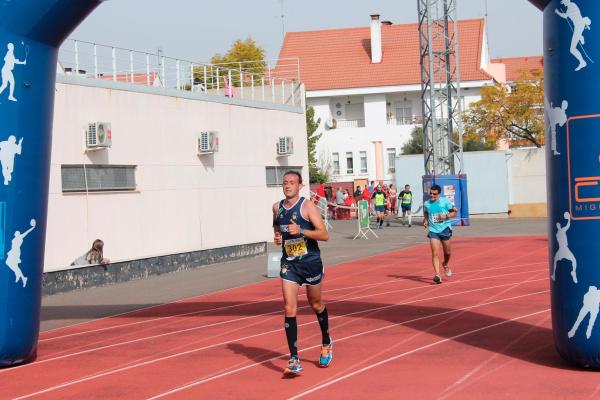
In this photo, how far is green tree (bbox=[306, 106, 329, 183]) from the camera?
216ft

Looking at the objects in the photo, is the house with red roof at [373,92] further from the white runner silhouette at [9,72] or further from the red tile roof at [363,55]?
the white runner silhouette at [9,72]

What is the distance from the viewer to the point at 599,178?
8.98 meters

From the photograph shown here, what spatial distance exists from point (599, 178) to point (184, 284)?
12994 millimetres

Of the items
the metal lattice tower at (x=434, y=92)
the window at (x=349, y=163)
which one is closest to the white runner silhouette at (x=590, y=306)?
the metal lattice tower at (x=434, y=92)

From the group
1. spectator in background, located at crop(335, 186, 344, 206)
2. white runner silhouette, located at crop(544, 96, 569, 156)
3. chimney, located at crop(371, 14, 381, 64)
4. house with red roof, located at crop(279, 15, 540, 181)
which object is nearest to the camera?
white runner silhouette, located at crop(544, 96, 569, 156)

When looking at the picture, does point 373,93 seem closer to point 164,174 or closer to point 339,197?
point 339,197

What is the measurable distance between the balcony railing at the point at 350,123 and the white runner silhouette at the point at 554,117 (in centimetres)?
6006

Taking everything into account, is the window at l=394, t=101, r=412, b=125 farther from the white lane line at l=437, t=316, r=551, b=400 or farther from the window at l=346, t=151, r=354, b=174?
the white lane line at l=437, t=316, r=551, b=400

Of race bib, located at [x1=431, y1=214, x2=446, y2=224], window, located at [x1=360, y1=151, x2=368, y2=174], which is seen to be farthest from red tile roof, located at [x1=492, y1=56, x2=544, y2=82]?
race bib, located at [x1=431, y1=214, x2=446, y2=224]

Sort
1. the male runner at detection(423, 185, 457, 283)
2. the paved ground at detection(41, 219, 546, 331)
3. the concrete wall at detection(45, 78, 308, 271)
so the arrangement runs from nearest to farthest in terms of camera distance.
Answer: the paved ground at detection(41, 219, 546, 331)
the male runner at detection(423, 185, 457, 283)
the concrete wall at detection(45, 78, 308, 271)

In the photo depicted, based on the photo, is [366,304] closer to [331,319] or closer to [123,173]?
[331,319]

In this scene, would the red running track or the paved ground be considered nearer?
the red running track

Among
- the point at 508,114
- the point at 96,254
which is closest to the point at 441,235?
the point at 96,254

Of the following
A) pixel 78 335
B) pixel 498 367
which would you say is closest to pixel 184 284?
pixel 78 335
